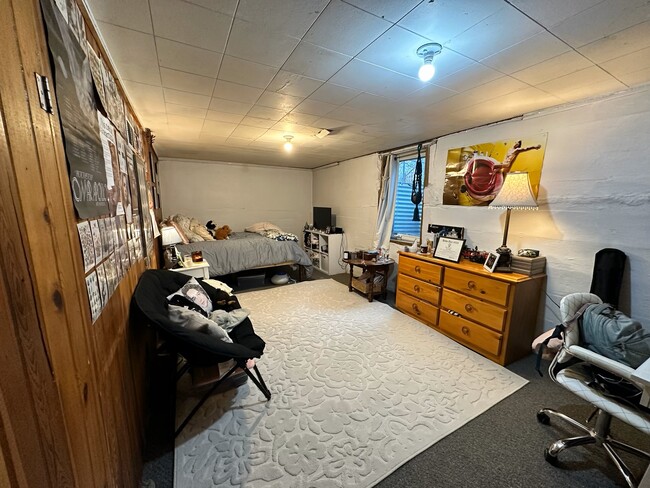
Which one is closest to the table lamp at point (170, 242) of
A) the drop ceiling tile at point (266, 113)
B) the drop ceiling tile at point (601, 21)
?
the drop ceiling tile at point (266, 113)

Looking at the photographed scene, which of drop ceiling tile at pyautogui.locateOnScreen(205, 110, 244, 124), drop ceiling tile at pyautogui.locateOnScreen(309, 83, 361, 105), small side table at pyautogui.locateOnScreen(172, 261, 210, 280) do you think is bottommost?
small side table at pyautogui.locateOnScreen(172, 261, 210, 280)

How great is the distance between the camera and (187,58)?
148cm

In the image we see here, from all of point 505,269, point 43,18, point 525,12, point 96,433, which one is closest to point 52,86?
point 43,18

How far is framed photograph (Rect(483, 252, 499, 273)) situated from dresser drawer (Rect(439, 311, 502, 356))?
55cm

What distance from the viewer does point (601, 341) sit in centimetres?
139

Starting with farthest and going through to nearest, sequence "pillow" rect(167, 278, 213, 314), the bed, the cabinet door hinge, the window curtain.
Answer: the window curtain, the bed, "pillow" rect(167, 278, 213, 314), the cabinet door hinge

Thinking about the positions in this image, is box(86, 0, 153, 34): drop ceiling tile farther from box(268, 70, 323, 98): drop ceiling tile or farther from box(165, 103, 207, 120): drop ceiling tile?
box(165, 103, 207, 120): drop ceiling tile

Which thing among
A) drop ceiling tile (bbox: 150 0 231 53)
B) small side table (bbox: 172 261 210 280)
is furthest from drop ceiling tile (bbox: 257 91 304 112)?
small side table (bbox: 172 261 210 280)

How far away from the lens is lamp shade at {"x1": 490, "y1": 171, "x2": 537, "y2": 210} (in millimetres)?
2139

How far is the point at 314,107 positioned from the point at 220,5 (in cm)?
118

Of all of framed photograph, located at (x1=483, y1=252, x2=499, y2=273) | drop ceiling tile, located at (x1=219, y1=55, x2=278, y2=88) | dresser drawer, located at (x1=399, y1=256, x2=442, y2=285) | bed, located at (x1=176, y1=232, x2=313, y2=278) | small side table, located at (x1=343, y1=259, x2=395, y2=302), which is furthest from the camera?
bed, located at (x1=176, y1=232, x2=313, y2=278)

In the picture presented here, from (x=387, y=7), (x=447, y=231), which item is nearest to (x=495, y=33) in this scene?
(x=387, y=7)

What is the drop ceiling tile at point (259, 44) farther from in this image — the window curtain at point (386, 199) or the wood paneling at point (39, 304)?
the window curtain at point (386, 199)

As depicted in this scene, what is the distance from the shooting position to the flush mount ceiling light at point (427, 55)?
1.35 m
